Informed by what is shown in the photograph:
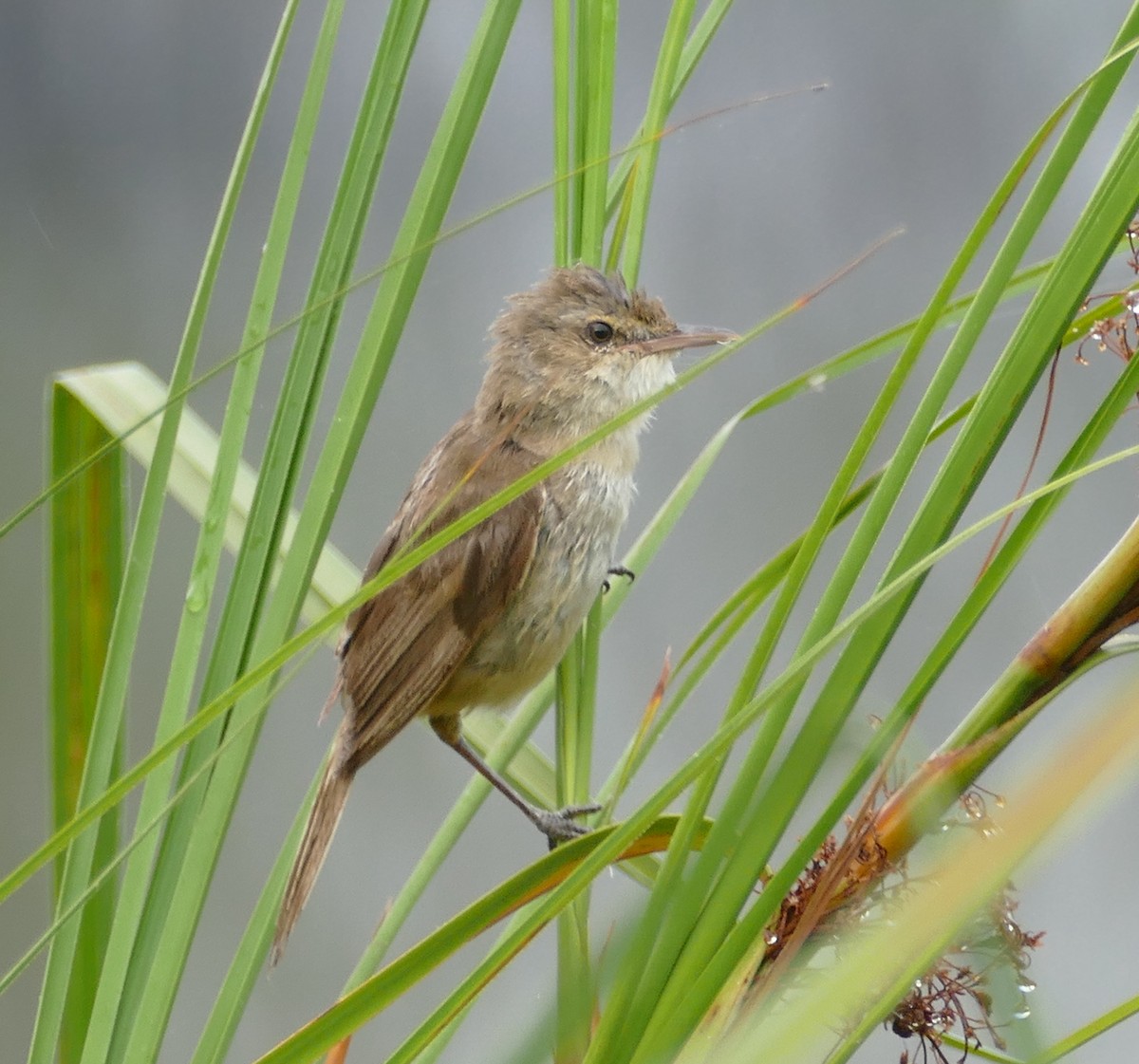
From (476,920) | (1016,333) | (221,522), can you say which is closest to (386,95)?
(221,522)

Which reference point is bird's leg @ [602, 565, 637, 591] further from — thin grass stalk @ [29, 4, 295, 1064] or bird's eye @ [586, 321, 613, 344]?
thin grass stalk @ [29, 4, 295, 1064]

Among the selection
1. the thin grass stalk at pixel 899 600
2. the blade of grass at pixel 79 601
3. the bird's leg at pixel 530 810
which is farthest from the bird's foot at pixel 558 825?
the thin grass stalk at pixel 899 600

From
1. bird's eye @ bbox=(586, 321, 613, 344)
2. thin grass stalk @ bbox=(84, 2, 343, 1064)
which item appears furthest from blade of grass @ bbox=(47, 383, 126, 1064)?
bird's eye @ bbox=(586, 321, 613, 344)

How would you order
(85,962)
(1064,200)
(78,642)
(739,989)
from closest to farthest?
1. (739,989)
2. (85,962)
3. (78,642)
4. (1064,200)

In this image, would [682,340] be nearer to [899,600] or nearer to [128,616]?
[128,616]

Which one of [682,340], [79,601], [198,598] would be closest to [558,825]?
[682,340]

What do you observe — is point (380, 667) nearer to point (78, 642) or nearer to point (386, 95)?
point (78, 642)

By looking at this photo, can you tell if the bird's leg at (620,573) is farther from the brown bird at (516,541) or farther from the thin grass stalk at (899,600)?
the thin grass stalk at (899,600)
